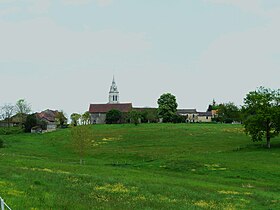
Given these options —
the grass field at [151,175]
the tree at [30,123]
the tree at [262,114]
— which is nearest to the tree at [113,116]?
the tree at [30,123]

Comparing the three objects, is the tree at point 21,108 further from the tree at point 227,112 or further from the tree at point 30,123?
the tree at point 227,112

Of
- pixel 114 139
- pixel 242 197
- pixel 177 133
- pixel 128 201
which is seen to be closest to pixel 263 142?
pixel 177 133

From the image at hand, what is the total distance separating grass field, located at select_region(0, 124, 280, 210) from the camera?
69.2 ft

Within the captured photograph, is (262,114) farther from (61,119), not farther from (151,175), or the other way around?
(61,119)

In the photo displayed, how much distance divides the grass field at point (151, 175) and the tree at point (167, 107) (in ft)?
216

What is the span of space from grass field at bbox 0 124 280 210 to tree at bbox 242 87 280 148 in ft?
9.71

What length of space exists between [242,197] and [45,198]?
17.0 m

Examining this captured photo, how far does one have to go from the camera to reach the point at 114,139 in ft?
344

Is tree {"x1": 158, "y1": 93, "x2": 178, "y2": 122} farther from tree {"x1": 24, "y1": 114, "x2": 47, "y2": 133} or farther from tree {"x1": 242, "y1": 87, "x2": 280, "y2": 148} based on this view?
tree {"x1": 242, "y1": 87, "x2": 280, "y2": 148}

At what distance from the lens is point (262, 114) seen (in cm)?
7831

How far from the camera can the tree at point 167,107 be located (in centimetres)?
18312

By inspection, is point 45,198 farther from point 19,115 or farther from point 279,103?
point 19,115

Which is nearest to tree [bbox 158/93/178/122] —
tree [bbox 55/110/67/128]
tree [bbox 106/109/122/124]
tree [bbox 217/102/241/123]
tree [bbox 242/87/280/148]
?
tree [bbox 106/109/122/124]

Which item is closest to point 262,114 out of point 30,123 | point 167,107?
point 30,123
